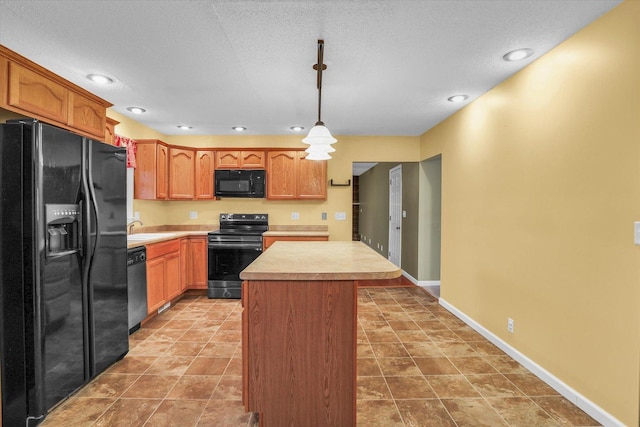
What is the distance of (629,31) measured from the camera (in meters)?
1.69

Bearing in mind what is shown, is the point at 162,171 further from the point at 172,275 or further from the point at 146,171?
the point at 172,275

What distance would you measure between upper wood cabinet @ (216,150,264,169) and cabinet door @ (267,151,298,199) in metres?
0.15

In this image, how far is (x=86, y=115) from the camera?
2.58 meters

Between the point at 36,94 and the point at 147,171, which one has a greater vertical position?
the point at 36,94

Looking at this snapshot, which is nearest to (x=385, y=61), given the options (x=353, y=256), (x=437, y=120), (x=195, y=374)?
(x=353, y=256)

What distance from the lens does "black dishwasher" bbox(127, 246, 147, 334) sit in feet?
9.51

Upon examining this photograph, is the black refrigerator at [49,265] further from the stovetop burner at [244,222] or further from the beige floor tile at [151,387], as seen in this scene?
the stovetop burner at [244,222]

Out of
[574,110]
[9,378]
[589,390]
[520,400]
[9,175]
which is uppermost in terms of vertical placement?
[574,110]

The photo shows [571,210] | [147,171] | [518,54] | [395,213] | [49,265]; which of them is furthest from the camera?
[395,213]

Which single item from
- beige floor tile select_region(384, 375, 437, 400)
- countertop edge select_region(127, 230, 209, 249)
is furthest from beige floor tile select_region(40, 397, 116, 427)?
beige floor tile select_region(384, 375, 437, 400)

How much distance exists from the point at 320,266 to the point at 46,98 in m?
2.22

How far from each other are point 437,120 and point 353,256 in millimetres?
2713

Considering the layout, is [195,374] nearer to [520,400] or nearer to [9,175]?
[9,175]

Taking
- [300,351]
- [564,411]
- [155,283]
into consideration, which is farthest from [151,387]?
[564,411]
